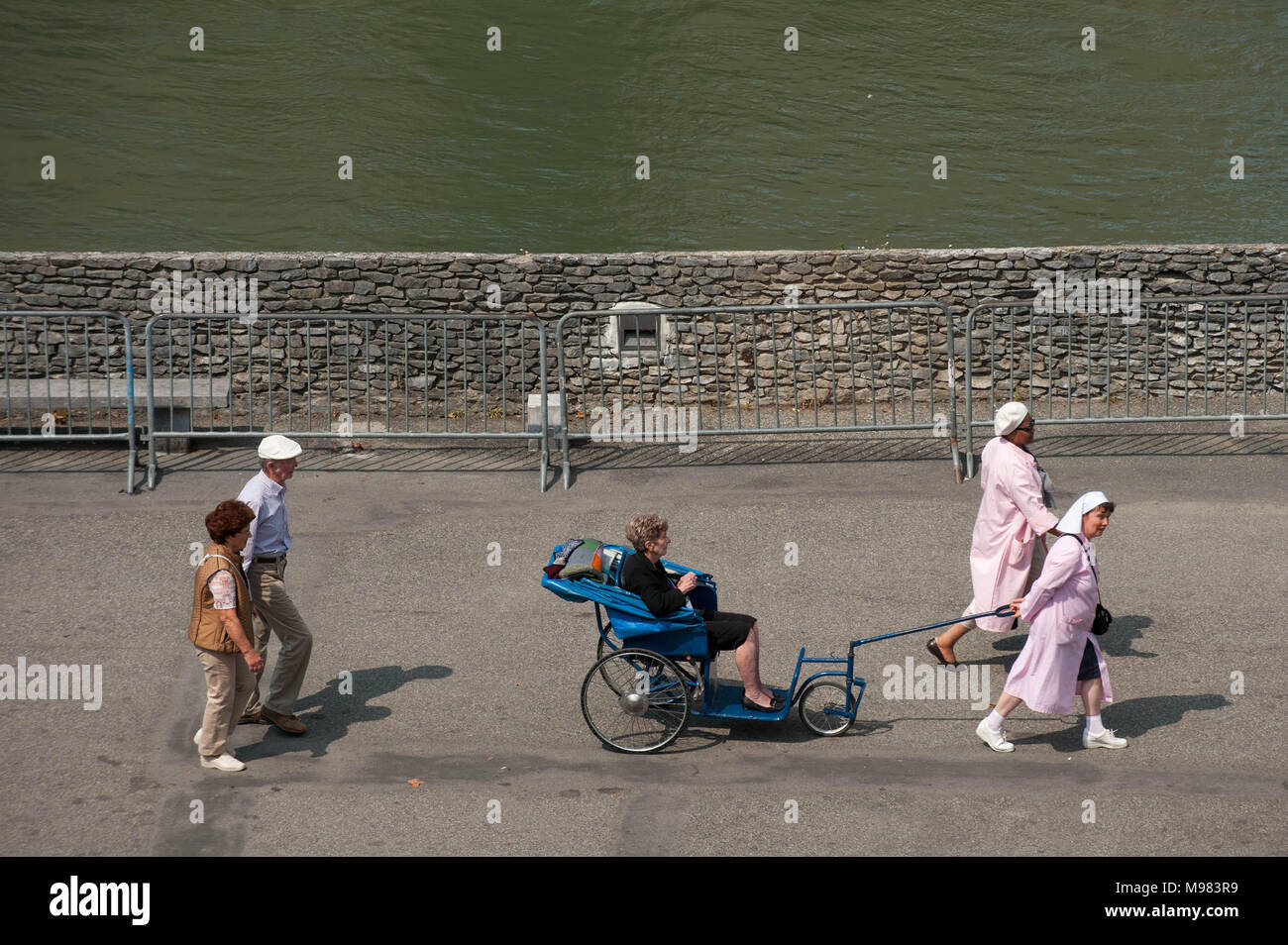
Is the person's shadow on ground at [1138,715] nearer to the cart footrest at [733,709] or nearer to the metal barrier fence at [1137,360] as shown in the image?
the cart footrest at [733,709]

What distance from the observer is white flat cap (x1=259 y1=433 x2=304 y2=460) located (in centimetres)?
696

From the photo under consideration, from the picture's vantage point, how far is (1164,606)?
846cm

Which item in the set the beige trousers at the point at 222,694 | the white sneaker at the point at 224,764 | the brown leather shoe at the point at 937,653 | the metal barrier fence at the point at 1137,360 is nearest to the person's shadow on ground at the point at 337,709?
the white sneaker at the point at 224,764

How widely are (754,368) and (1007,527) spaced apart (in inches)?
188

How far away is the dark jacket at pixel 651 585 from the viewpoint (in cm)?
651

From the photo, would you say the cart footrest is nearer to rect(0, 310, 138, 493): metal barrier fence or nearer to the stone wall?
the stone wall

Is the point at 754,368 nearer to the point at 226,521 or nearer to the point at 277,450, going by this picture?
the point at 277,450

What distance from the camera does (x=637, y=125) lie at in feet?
74.3

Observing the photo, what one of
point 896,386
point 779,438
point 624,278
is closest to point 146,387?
point 624,278

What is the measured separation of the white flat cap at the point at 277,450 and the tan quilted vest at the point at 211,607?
0.75 m

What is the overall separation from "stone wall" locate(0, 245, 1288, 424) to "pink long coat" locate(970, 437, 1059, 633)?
15.3 feet

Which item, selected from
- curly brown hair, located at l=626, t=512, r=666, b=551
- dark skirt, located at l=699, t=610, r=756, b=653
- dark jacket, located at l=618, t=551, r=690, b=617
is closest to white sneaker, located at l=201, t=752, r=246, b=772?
dark jacket, located at l=618, t=551, r=690, b=617

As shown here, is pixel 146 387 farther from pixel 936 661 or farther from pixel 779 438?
pixel 936 661

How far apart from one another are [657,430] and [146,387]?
478 centimetres
